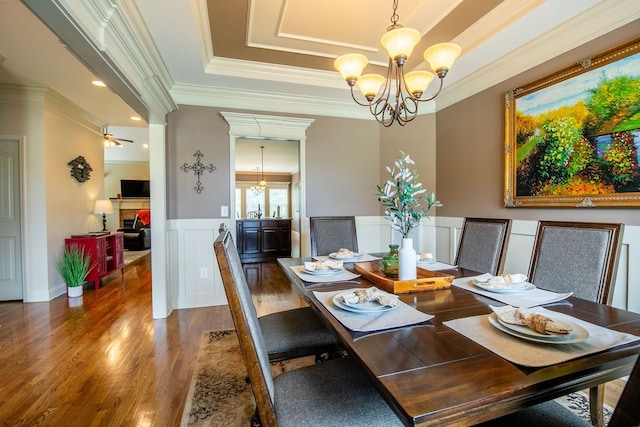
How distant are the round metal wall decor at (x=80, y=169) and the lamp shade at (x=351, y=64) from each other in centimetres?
411

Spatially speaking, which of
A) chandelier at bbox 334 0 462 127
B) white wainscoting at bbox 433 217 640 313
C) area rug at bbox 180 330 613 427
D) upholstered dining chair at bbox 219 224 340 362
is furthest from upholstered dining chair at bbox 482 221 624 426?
upholstered dining chair at bbox 219 224 340 362

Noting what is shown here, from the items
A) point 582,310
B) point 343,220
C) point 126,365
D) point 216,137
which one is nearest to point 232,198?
point 216,137

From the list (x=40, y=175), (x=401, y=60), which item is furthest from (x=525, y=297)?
(x=40, y=175)

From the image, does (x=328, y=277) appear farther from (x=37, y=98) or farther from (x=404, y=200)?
(x=37, y=98)

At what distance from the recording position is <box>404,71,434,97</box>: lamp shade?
1.97 m

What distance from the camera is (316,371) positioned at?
3.74ft

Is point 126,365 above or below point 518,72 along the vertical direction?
below

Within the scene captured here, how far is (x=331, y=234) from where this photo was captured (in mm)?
2615

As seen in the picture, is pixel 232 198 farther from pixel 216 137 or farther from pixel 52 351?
pixel 52 351

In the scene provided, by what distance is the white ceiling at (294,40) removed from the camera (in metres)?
2.07

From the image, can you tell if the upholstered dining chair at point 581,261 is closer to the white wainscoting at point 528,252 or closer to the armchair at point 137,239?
the white wainscoting at point 528,252

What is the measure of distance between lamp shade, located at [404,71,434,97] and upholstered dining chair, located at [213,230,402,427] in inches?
66.5

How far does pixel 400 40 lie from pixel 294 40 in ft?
4.06

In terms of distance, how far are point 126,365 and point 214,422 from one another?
99 centimetres
